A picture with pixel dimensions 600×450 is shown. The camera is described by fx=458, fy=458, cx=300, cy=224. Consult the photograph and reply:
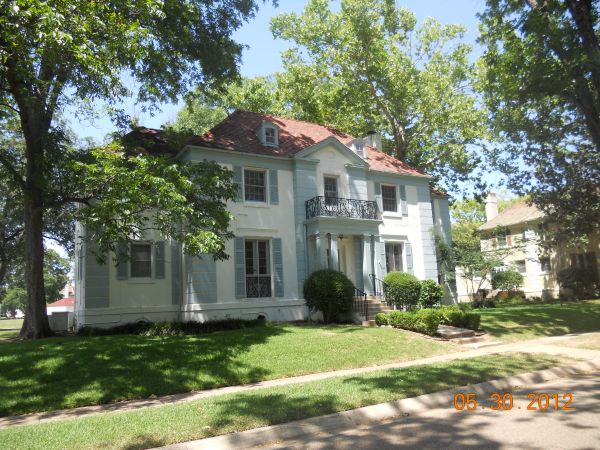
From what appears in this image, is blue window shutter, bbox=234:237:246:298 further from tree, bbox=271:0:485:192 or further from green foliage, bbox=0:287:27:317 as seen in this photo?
Result: green foliage, bbox=0:287:27:317

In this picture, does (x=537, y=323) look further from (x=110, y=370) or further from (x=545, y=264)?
(x=545, y=264)

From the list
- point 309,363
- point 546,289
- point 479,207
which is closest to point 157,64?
point 309,363

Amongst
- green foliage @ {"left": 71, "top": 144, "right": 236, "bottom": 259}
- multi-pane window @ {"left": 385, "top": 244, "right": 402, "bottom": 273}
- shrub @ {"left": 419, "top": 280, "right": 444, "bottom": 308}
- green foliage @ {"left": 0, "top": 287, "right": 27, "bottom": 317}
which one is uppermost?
green foliage @ {"left": 71, "top": 144, "right": 236, "bottom": 259}

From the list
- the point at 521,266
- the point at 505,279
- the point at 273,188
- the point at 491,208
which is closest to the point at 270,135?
the point at 273,188

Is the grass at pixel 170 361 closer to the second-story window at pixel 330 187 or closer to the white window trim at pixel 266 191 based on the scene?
the white window trim at pixel 266 191

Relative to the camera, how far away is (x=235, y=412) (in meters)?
6.40

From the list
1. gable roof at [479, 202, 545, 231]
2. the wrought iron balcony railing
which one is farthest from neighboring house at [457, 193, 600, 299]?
the wrought iron balcony railing

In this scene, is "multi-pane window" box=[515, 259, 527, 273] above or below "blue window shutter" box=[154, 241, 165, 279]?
below

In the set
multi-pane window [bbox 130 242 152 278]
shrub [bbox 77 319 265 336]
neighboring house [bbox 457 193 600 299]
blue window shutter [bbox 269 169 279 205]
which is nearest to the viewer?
shrub [bbox 77 319 265 336]

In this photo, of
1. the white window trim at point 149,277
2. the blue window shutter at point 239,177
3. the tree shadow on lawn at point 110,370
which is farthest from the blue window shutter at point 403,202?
the tree shadow on lawn at point 110,370

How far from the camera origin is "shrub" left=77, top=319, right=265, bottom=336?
47.4 feet

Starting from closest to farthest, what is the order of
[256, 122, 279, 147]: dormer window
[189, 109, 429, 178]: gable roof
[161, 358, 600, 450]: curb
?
[161, 358, 600, 450]: curb → [189, 109, 429, 178]: gable roof → [256, 122, 279, 147]: dormer window

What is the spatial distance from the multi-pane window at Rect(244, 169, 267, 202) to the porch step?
8.50 metres

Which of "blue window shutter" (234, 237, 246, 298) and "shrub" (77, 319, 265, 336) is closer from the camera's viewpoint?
"shrub" (77, 319, 265, 336)
